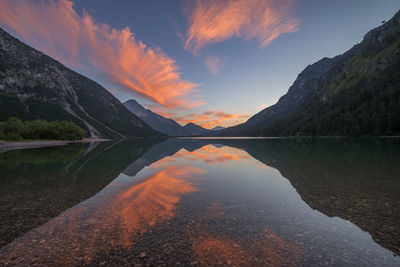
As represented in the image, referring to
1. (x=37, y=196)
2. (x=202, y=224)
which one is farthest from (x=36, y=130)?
(x=202, y=224)

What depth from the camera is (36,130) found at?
116125mm

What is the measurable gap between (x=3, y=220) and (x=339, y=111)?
767 feet

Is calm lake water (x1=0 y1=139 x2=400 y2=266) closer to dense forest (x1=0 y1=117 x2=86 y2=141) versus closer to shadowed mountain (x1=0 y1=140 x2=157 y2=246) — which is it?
shadowed mountain (x1=0 y1=140 x2=157 y2=246)

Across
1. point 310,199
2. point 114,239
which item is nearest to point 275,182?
point 310,199

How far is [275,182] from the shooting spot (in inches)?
839

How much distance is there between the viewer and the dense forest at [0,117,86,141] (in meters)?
95.2

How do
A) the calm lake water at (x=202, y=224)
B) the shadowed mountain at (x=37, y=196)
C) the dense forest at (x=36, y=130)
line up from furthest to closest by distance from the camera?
the dense forest at (x=36, y=130) → the shadowed mountain at (x=37, y=196) → the calm lake water at (x=202, y=224)

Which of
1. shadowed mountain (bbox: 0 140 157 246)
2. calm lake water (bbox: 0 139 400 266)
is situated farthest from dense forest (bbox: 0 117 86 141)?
calm lake water (bbox: 0 139 400 266)

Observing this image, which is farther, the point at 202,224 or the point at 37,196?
the point at 37,196

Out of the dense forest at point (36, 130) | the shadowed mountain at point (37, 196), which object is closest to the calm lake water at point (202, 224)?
the shadowed mountain at point (37, 196)

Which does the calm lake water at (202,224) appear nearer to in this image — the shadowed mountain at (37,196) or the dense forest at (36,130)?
the shadowed mountain at (37,196)

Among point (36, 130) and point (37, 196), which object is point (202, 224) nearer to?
point (37, 196)

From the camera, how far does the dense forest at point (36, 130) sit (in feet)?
312

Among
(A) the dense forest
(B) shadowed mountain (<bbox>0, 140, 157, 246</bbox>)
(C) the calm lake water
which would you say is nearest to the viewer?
(C) the calm lake water
